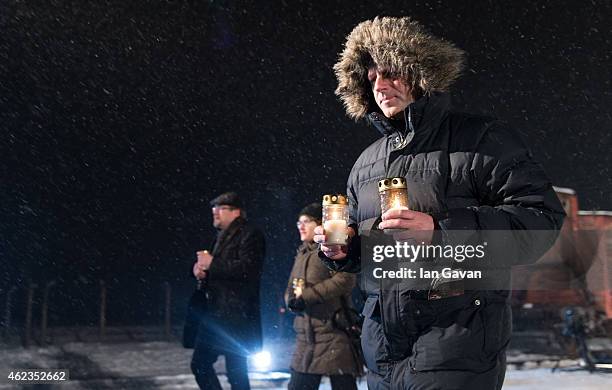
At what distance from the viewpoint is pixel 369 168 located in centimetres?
254

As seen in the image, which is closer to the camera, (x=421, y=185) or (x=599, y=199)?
(x=421, y=185)

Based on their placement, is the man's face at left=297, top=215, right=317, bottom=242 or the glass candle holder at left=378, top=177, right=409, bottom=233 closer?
the glass candle holder at left=378, top=177, right=409, bottom=233

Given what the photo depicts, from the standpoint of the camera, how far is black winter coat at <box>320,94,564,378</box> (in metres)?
2.05

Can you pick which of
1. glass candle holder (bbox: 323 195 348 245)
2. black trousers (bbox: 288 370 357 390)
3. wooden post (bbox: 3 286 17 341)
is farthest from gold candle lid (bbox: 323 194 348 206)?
wooden post (bbox: 3 286 17 341)

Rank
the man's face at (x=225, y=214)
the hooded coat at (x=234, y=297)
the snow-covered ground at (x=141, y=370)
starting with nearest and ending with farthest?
the hooded coat at (x=234, y=297) → the man's face at (x=225, y=214) → the snow-covered ground at (x=141, y=370)

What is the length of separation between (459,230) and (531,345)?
40.2 ft

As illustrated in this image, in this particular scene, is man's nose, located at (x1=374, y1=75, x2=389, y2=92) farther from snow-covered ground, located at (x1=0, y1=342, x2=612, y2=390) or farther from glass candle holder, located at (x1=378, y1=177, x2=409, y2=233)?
snow-covered ground, located at (x1=0, y1=342, x2=612, y2=390)

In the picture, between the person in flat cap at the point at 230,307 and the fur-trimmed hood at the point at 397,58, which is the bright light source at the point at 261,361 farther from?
the fur-trimmed hood at the point at 397,58

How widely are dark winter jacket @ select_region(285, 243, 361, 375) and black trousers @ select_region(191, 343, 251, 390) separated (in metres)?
0.51

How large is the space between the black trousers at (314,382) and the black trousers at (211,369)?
0.48 metres

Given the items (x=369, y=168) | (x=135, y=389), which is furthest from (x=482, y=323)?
(x=135, y=389)

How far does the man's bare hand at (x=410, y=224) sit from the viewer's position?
187 centimetres

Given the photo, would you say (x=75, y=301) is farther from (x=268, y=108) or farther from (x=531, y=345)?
(x=531, y=345)

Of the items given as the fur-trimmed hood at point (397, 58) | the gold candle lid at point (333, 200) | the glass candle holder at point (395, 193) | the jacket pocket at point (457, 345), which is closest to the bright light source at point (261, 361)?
the fur-trimmed hood at point (397, 58)
